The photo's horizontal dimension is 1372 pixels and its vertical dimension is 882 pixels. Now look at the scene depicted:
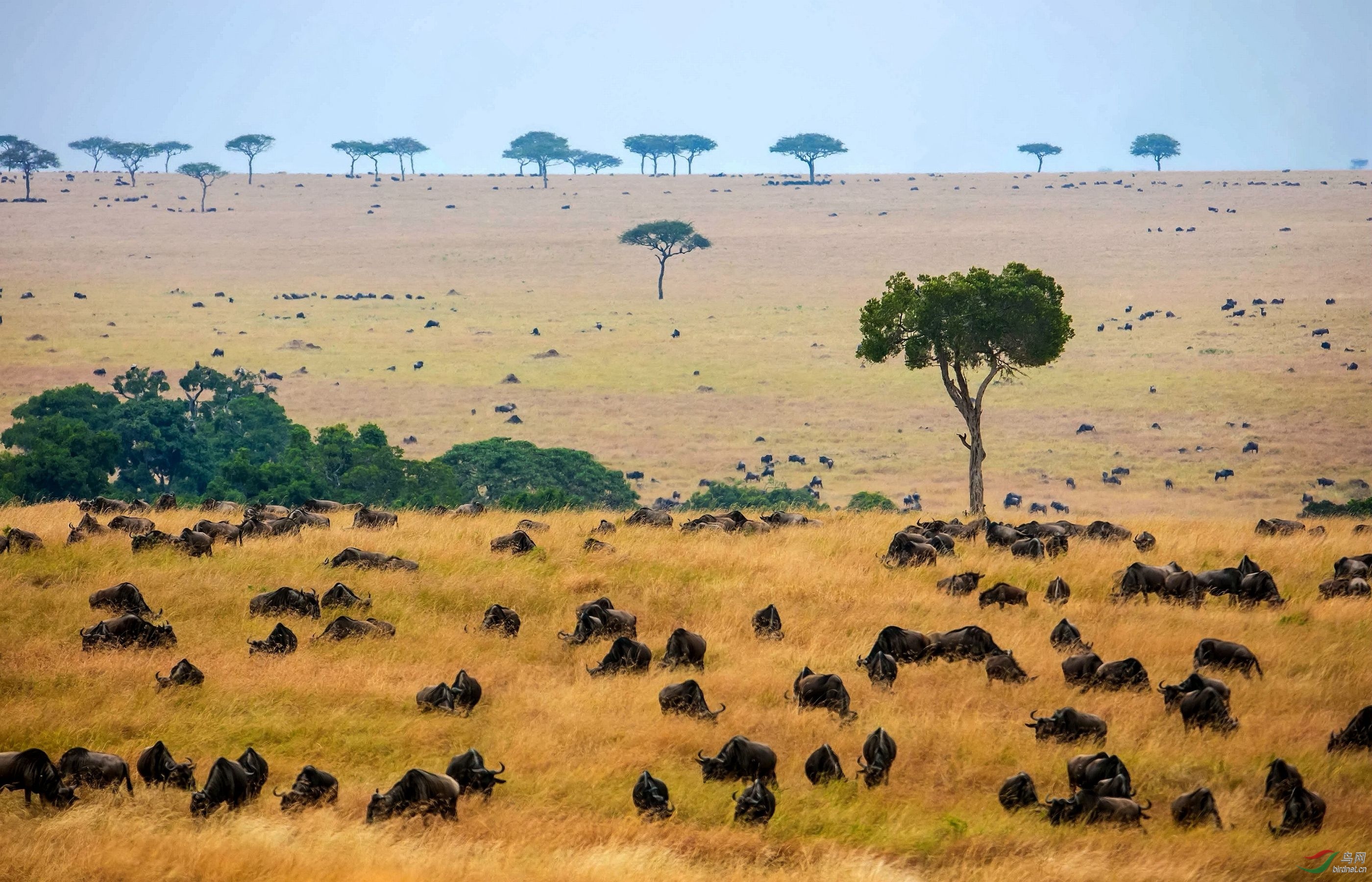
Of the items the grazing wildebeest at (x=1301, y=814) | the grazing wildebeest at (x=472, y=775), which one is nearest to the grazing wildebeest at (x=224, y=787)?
the grazing wildebeest at (x=472, y=775)

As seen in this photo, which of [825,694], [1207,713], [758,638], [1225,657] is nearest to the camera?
[1207,713]

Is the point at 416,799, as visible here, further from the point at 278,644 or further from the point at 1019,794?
the point at 1019,794

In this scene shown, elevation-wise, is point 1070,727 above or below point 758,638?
below

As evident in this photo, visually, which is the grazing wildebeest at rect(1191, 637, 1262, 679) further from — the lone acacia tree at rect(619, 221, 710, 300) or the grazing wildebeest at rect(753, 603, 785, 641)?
the lone acacia tree at rect(619, 221, 710, 300)

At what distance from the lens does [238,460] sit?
44.0m

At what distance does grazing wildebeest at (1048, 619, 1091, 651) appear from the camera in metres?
16.2

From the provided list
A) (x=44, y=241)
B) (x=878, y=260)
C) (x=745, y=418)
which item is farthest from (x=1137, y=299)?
(x=44, y=241)

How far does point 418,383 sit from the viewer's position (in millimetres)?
77375

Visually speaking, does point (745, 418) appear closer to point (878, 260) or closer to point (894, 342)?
point (894, 342)

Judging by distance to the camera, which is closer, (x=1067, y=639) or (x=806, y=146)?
(x=1067, y=639)

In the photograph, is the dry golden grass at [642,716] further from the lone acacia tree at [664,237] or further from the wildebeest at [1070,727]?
the lone acacia tree at [664,237]

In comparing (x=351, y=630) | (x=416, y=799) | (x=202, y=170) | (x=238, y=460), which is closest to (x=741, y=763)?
(x=416, y=799)

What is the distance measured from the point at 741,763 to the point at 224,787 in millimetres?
4942

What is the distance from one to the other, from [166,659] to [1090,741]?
11119 mm
